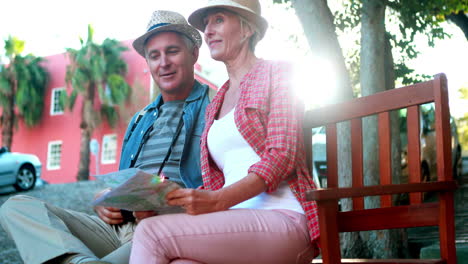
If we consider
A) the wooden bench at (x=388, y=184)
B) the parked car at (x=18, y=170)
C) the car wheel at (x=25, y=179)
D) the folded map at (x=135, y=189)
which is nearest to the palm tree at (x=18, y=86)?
the parked car at (x=18, y=170)

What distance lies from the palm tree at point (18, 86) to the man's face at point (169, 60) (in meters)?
24.5

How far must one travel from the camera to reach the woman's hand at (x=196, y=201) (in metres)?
2.02

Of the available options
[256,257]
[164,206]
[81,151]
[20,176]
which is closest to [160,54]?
[164,206]

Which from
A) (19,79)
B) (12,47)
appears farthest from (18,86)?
(12,47)

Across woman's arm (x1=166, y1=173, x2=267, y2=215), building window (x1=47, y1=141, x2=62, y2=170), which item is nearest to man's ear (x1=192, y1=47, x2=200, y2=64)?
woman's arm (x1=166, y1=173, x2=267, y2=215)

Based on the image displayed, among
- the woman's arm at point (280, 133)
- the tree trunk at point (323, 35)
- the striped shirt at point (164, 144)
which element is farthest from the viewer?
the tree trunk at point (323, 35)

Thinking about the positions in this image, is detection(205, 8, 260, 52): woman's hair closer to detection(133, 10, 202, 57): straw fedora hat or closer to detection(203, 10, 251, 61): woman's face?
detection(203, 10, 251, 61): woman's face

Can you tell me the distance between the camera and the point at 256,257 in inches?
79.6

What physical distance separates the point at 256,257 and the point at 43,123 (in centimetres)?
2847

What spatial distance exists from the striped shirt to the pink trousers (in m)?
1.14

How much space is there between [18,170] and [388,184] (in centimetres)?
1348

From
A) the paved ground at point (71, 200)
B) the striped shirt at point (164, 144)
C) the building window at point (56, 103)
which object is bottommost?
the paved ground at point (71, 200)

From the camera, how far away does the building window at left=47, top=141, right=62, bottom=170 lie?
28.8 m

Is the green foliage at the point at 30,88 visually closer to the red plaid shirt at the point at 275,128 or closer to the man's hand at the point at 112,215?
the man's hand at the point at 112,215
